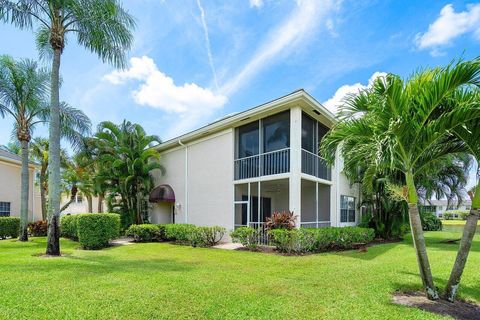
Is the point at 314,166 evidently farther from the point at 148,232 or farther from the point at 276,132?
the point at 148,232

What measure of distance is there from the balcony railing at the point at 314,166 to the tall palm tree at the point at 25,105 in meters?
12.9

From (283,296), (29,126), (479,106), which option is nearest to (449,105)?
(479,106)

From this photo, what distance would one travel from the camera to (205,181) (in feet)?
57.7

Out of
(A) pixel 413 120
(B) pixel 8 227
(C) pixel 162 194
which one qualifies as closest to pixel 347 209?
(C) pixel 162 194

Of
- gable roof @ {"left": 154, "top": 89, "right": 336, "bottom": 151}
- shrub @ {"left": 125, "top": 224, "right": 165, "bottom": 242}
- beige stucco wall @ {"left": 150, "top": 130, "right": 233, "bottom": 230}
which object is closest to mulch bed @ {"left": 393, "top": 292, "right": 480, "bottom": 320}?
gable roof @ {"left": 154, "top": 89, "right": 336, "bottom": 151}

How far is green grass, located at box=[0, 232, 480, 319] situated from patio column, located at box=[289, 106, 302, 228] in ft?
8.69

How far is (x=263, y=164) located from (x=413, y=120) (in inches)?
374

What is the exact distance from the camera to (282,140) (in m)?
14.5

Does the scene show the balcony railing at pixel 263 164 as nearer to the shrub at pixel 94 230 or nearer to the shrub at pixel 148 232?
the shrub at pixel 148 232

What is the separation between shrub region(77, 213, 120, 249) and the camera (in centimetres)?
1402

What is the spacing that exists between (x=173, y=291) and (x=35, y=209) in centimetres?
2690

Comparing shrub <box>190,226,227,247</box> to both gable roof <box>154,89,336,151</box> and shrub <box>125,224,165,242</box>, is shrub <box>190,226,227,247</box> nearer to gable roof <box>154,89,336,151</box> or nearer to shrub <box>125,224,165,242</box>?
shrub <box>125,224,165,242</box>

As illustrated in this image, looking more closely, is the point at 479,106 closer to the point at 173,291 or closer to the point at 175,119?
the point at 173,291

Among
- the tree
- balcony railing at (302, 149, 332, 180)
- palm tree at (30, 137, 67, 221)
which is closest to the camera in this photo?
balcony railing at (302, 149, 332, 180)
